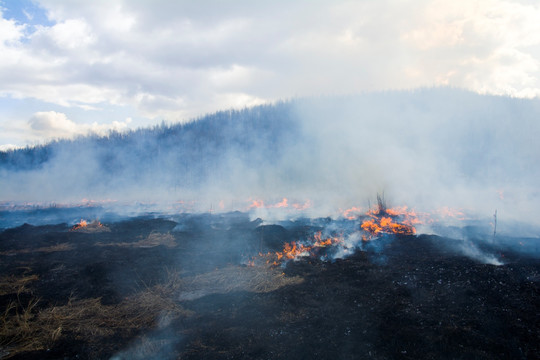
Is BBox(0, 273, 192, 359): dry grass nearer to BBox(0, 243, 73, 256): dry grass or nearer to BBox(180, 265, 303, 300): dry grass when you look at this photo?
BBox(180, 265, 303, 300): dry grass

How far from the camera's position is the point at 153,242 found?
13.6 m

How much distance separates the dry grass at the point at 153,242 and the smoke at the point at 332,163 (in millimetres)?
7788

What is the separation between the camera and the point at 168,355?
5.37 metres

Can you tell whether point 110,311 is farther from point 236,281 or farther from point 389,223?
point 389,223

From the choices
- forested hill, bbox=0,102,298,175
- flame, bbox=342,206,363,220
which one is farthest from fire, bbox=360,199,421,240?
forested hill, bbox=0,102,298,175

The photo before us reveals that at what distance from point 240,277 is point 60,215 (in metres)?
23.2

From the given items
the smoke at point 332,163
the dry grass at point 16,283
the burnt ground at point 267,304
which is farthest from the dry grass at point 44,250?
the smoke at point 332,163

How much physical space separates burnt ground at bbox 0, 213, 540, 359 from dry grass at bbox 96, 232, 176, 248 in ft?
3.79

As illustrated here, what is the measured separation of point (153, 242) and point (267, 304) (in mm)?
8524

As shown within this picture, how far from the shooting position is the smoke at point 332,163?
24.5 m

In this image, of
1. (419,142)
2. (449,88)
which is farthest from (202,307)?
(449,88)

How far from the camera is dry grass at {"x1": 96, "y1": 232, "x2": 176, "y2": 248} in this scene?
1305cm

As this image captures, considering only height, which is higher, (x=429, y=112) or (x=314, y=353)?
(x=429, y=112)

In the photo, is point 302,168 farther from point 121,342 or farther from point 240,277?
point 121,342
